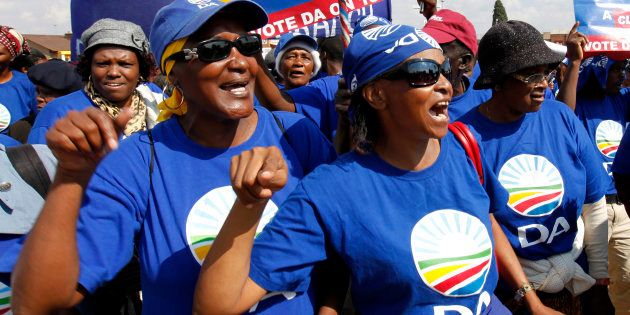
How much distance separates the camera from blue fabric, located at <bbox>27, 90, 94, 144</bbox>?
292cm

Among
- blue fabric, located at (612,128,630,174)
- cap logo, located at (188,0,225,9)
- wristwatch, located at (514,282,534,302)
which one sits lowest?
wristwatch, located at (514,282,534,302)

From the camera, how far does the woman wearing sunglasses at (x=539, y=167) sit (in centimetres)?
256

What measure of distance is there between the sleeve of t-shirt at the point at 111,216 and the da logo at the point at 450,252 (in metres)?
0.85

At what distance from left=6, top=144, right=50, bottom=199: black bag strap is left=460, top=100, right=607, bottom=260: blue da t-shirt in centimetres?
185

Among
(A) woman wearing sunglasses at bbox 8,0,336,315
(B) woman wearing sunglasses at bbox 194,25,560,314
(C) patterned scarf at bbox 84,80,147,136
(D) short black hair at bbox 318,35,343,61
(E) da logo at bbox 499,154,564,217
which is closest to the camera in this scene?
(A) woman wearing sunglasses at bbox 8,0,336,315

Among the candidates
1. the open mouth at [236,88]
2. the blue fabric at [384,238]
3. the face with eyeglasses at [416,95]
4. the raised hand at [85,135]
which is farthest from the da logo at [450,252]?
the raised hand at [85,135]

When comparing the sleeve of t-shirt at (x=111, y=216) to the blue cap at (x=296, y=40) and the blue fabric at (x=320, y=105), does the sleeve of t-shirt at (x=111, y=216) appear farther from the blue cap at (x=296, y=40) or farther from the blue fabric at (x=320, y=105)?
the blue cap at (x=296, y=40)

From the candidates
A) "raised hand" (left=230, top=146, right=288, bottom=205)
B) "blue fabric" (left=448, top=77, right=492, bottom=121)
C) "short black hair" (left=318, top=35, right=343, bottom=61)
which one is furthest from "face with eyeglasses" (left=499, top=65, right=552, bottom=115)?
"short black hair" (left=318, top=35, right=343, bottom=61)

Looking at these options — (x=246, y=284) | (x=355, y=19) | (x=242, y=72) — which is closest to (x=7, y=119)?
(x=355, y=19)

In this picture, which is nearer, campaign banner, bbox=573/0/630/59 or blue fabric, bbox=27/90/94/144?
blue fabric, bbox=27/90/94/144

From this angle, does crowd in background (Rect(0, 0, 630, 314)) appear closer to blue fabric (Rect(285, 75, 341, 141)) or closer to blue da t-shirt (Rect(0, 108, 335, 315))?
blue da t-shirt (Rect(0, 108, 335, 315))

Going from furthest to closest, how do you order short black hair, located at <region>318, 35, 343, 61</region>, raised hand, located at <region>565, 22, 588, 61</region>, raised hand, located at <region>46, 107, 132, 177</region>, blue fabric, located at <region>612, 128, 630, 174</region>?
short black hair, located at <region>318, 35, 343, 61</region>, raised hand, located at <region>565, 22, 588, 61</region>, blue fabric, located at <region>612, 128, 630, 174</region>, raised hand, located at <region>46, 107, 132, 177</region>

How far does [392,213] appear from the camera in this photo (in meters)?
1.81

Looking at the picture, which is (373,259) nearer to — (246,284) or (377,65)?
(246,284)
